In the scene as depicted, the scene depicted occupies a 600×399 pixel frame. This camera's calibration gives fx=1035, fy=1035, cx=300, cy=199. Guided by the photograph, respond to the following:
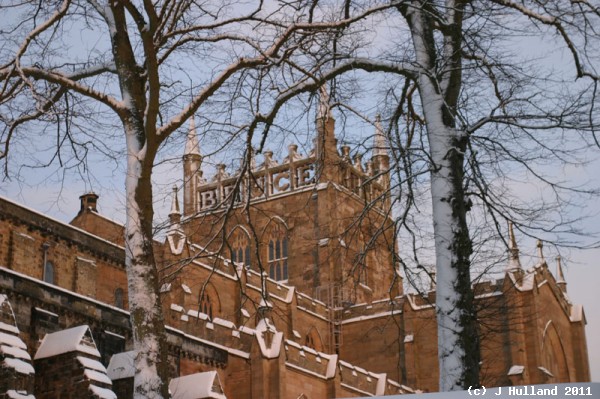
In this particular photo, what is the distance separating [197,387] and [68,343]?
409cm

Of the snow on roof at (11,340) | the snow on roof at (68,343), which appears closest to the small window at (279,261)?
the snow on roof at (68,343)

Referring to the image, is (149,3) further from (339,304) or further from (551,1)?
(339,304)

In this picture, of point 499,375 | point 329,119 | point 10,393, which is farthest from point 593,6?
point 499,375

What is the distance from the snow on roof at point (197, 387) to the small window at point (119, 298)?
26.1 ft

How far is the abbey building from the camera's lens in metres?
12.1

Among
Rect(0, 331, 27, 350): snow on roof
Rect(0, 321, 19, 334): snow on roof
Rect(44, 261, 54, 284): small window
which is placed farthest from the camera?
Rect(44, 261, 54, 284): small window

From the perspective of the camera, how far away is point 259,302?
3700cm

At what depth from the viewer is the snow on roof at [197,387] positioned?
2373 centimetres

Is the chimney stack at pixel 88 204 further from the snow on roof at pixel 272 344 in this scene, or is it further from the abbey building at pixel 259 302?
the snow on roof at pixel 272 344

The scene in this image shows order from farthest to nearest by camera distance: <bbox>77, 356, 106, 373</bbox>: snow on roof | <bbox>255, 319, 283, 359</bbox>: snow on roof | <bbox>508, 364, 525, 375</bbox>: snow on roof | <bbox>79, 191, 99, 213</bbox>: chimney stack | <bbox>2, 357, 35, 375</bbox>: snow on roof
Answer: <bbox>508, 364, 525, 375</bbox>: snow on roof < <bbox>79, 191, 99, 213</bbox>: chimney stack < <bbox>255, 319, 283, 359</bbox>: snow on roof < <bbox>77, 356, 106, 373</bbox>: snow on roof < <bbox>2, 357, 35, 375</bbox>: snow on roof

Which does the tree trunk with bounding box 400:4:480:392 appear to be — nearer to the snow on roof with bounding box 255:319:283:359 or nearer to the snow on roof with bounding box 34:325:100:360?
the snow on roof with bounding box 34:325:100:360

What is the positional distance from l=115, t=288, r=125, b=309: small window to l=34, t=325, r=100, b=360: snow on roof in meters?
10.1

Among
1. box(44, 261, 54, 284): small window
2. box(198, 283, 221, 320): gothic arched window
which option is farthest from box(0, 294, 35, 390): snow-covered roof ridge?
box(198, 283, 221, 320): gothic arched window

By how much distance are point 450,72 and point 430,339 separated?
35.1 m
